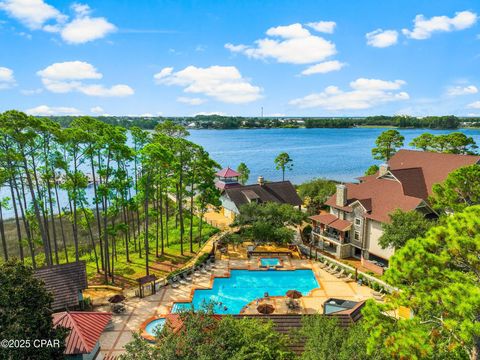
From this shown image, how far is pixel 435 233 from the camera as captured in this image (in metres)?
11.2

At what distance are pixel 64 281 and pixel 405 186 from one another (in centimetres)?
3228

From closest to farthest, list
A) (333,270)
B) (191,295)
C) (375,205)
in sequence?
(191,295), (333,270), (375,205)

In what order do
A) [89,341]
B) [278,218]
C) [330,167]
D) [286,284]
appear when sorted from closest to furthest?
[89,341]
[286,284]
[278,218]
[330,167]

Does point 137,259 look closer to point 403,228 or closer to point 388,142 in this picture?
point 403,228

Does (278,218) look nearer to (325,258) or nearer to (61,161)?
(325,258)

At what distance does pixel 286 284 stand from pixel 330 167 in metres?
84.2

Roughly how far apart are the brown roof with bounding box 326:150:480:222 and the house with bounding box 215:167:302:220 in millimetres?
10847

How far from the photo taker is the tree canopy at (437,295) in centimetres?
980

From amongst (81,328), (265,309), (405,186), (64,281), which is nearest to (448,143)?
(405,186)

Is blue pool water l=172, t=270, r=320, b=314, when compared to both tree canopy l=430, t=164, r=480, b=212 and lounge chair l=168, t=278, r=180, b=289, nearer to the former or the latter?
lounge chair l=168, t=278, r=180, b=289

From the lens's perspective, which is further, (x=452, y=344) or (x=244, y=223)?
(x=244, y=223)

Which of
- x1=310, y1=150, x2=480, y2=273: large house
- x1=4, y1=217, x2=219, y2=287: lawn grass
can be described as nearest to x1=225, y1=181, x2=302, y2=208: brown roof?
x1=4, y1=217, x2=219, y2=287: lawn grass

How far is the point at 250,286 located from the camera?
30.9 metres

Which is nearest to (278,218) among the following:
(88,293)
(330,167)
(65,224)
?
(88,293)
